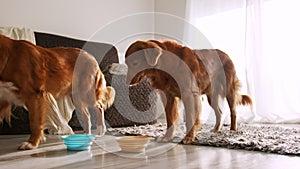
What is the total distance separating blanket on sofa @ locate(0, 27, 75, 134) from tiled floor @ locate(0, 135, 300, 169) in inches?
24.2

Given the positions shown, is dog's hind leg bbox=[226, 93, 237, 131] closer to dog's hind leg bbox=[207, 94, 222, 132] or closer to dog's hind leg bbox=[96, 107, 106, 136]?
dog's hind leg bbox=[207, 94, 222, 132]

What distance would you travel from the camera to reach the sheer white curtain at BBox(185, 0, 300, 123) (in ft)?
10.5

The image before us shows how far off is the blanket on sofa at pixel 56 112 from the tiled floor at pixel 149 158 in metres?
0.61

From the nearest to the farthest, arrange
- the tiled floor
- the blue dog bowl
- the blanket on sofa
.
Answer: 1. the tiled floor
2. the blue dog bowl
3. the blanket on sofa

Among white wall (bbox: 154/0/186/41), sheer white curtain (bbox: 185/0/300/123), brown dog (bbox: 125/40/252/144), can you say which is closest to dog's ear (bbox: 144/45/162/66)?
brown dog (bbox: 125/40/252/144)

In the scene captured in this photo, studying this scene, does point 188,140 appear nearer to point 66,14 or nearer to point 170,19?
point 66,14

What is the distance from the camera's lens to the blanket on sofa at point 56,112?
2457 mm

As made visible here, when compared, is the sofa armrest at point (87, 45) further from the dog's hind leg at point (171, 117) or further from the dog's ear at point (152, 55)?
the dog's ear at point (152, 55)

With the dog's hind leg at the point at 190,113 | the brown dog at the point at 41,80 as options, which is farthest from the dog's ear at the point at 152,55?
the brown dog at the point at 41,80

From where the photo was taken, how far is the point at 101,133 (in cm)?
238

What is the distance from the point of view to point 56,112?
2451mm

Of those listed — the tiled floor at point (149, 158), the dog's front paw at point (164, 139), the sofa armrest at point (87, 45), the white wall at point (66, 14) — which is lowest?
the tiled floor at point (149, 158)

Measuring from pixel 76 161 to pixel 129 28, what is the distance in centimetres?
304

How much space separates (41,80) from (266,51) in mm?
2340
